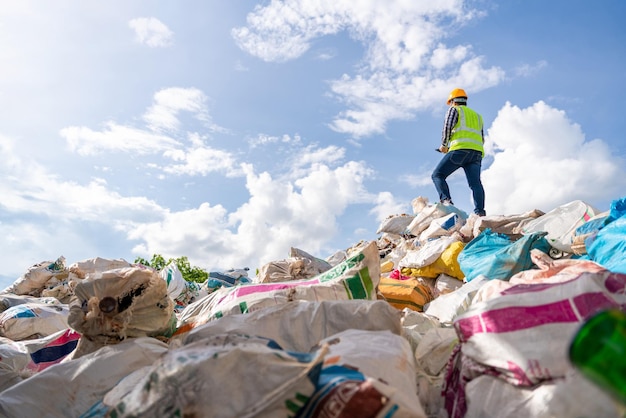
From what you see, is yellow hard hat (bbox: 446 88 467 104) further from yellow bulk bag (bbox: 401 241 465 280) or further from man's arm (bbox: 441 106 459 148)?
yellow bulk bag (bbox: 401 241 465 280)

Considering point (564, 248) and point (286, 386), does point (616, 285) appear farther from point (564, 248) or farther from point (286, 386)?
point (564, 248)

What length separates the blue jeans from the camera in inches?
188

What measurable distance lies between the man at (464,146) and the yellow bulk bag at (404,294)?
2.30 m

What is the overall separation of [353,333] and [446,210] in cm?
381

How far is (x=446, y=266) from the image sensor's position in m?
3.23

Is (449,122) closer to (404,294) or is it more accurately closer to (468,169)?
(468,169)

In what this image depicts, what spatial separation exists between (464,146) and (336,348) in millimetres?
4251

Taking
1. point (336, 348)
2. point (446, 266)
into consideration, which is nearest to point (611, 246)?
point (446, 266)

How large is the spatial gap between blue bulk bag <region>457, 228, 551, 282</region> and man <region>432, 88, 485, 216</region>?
2009 millimetres

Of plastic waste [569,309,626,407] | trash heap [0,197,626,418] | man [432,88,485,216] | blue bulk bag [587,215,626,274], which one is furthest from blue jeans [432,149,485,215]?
plastic waste [569,309,626,407]

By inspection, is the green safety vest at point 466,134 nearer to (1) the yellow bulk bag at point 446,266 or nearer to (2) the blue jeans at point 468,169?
(2) the blue jeans at point 468,169

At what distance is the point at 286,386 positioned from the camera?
2.62 feet

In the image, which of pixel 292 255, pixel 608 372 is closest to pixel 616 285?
pixel 608 372

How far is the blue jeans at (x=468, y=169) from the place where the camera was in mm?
4766
